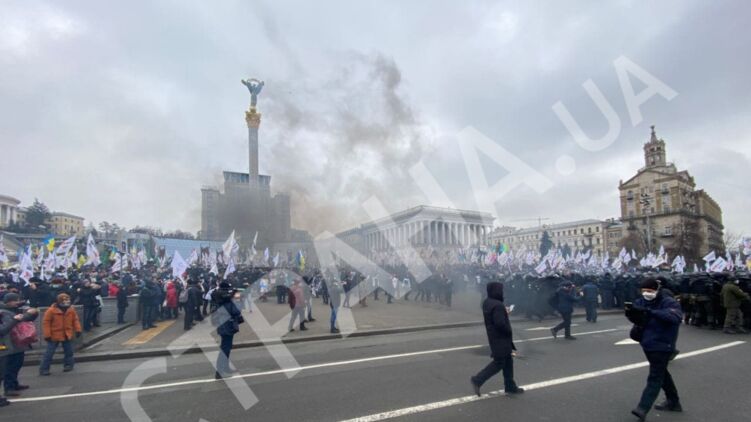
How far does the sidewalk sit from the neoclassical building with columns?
6454cm

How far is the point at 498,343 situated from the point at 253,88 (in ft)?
212

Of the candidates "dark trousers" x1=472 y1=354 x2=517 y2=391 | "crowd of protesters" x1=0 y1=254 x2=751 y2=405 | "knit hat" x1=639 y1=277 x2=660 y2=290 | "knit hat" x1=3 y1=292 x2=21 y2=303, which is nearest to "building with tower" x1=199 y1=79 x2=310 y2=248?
"crowd of protesters" x1=0 y1=254 x2=751 y2=405

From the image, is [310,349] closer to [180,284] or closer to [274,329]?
[274,329]

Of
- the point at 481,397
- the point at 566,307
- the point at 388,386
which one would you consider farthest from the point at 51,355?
the point at 566,307

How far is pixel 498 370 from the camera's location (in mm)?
5129

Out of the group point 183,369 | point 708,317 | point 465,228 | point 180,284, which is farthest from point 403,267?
point 465,228

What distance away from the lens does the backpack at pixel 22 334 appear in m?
5.79

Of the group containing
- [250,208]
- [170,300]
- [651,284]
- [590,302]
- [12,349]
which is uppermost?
[250,208]

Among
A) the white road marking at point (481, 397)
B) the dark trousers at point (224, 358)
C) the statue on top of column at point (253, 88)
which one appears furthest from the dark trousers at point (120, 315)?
the statue on top of column at point (253, 88)

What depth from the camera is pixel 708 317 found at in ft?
37.8

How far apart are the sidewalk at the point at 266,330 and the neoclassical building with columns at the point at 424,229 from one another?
6454cm

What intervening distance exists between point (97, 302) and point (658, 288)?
13749 mm

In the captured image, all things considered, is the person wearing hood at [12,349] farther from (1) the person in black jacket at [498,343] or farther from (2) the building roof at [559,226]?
(2) the building roof at [559,226]

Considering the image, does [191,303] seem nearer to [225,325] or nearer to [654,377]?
[225,325]
